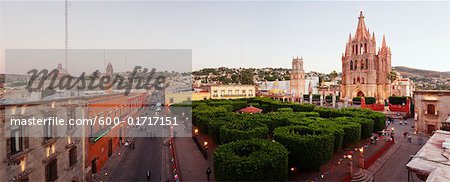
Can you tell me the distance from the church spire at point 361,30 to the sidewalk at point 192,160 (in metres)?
A: 70.0

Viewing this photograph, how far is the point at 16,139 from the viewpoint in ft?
36.9

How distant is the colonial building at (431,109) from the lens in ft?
107

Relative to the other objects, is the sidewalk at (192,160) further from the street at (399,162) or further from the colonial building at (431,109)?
the colonial building at (431,109)

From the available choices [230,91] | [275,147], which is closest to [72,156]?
[275,147]

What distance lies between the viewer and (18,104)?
443 inches

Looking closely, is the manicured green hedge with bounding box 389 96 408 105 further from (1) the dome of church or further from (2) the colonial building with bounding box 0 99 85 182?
(1) the dome of church

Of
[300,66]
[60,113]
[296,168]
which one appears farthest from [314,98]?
[60,113]

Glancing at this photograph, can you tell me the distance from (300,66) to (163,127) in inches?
2412

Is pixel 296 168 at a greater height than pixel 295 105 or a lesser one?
lesser

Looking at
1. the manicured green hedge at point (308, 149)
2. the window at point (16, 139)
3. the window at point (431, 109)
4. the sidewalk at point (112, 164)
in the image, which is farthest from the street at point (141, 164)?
the window at point (431, 109)

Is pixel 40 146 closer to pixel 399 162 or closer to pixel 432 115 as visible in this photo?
pixel 399 162

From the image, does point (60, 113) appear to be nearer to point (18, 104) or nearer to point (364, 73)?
point (18, 104)

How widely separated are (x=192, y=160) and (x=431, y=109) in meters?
36.5

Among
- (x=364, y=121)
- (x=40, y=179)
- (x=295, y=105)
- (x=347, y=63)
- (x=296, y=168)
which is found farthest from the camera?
(x=347, y=63)
